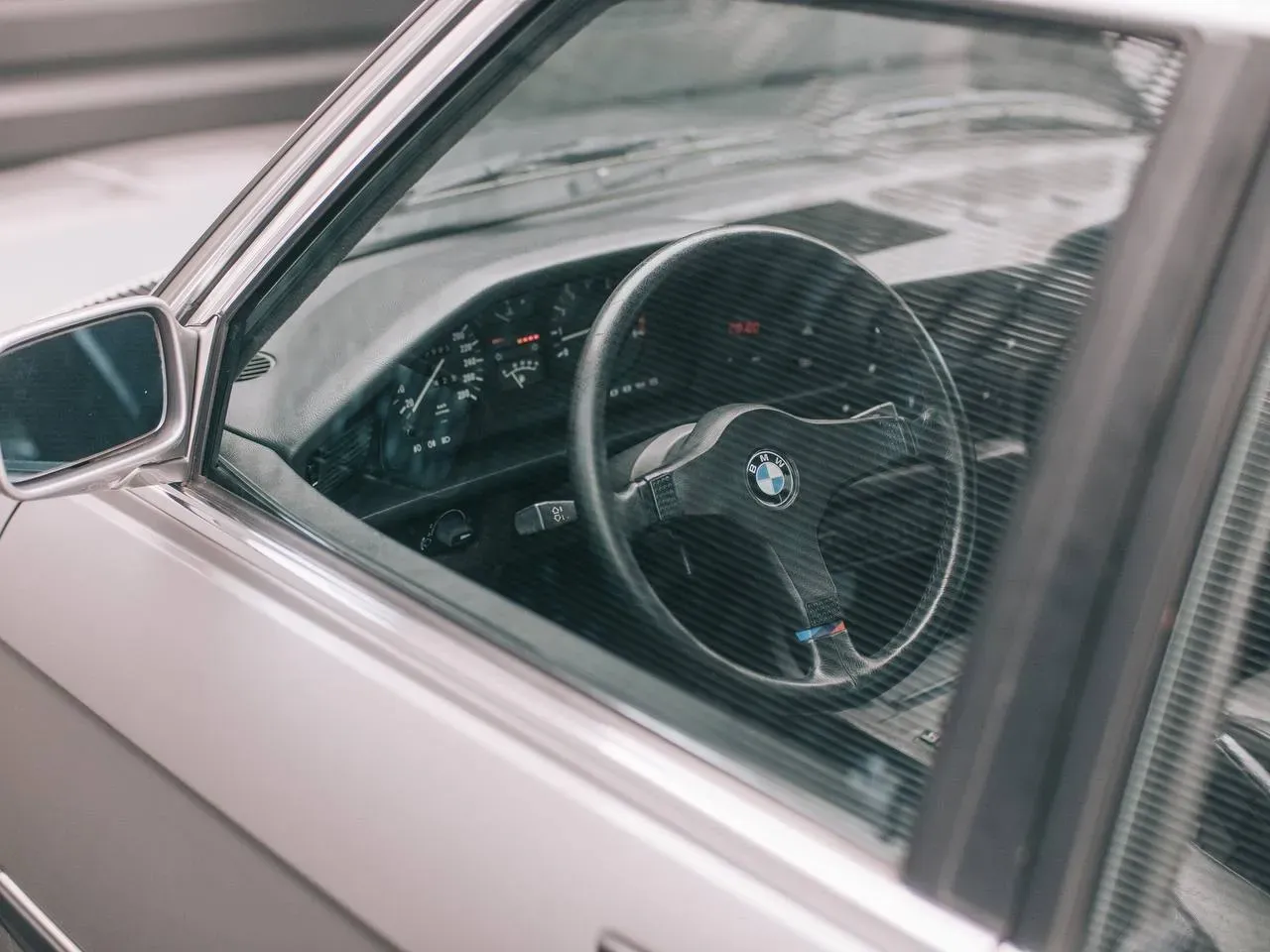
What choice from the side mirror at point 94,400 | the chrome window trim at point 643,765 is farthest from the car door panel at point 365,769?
the side mirror at point 94,400

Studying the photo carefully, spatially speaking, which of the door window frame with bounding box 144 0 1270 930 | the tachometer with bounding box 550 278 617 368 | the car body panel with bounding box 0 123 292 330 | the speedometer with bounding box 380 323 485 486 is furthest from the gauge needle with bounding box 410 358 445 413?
the door window frame with bounding box 144 0 1270 930

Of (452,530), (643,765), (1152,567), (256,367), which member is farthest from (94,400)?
(1152,567)

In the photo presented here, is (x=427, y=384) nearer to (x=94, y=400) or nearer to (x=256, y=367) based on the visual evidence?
(x=256, y=367)

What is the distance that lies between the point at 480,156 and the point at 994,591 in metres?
1.54

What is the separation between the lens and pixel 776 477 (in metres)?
1.52

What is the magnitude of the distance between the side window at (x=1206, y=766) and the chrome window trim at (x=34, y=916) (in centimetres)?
152

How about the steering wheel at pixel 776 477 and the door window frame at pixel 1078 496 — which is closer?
the door window frame at pixel 1078 496

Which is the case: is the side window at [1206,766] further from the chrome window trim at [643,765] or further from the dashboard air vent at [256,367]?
the dashboard air vent at [256,367]

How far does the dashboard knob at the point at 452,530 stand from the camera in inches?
67.7

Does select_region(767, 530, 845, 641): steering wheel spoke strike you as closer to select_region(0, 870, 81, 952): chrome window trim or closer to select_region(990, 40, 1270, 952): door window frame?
select_region(990, 40, 1270, 952): door window frame

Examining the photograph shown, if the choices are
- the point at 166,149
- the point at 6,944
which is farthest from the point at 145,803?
the point at 166,149

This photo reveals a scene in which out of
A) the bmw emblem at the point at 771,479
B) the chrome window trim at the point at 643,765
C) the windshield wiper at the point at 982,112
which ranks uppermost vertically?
the windshield wiper at the point at 982,112

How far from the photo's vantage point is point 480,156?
226cm

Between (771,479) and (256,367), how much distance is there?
2.24 feet
